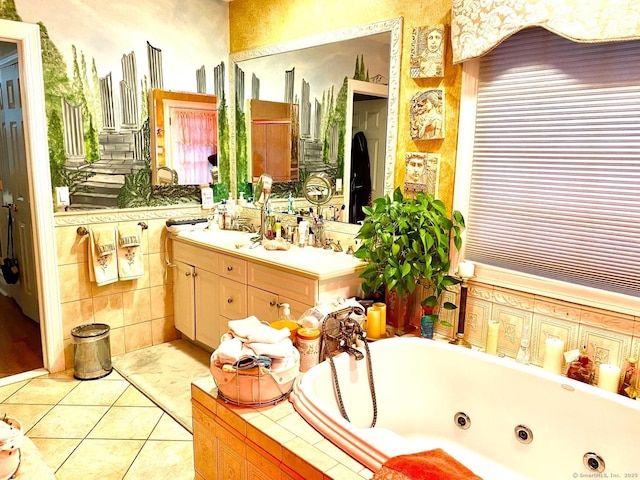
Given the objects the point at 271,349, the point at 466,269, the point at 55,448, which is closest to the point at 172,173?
the point at 55,448

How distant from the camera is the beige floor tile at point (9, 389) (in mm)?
2896

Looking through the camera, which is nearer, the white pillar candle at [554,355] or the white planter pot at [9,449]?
the white planter pot at [9,449]

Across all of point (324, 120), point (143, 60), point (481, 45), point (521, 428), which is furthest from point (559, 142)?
point (143, 60)

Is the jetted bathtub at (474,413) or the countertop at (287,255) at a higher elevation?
the countertop at (287,255)

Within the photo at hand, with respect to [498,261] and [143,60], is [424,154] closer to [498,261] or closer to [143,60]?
[498,261]

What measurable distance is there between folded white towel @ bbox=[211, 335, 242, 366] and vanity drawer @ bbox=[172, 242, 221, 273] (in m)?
1.37

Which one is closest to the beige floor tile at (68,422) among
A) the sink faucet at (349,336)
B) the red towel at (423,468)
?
the sink faucet at (349,336)

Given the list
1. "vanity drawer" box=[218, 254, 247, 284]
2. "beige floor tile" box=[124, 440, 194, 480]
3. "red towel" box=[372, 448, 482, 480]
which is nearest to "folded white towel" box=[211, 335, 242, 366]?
"red towel" box=[372, 448, 482, 480]

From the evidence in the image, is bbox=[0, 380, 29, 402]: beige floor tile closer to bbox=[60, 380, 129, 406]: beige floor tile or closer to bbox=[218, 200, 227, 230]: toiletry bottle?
bbox=[60, 380, 129, 406]: beige floor tile

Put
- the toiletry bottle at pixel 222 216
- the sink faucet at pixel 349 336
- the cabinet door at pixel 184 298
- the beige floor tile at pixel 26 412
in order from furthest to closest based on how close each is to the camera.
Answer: the toiletry bottle at pixel 222 216, the cabinet door at pixel 184 298, the beige floor tile at pixel 26 412, the sink faucet at pixel 349 336

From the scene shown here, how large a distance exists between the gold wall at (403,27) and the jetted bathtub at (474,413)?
0.87m

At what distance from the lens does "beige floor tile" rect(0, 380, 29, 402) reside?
2896 mm

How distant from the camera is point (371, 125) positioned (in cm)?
280

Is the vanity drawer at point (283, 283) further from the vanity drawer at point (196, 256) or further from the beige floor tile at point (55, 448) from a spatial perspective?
the beige floor tile at point (55, 448)
